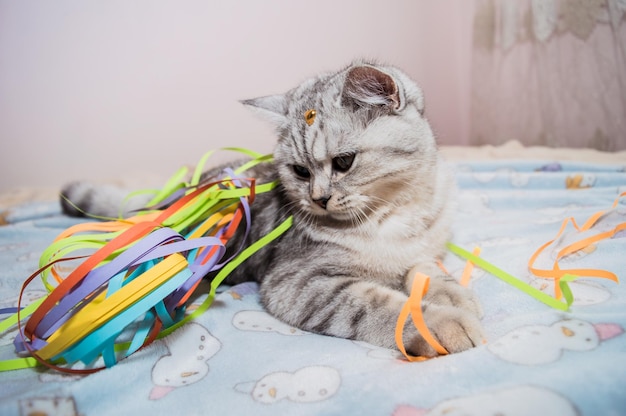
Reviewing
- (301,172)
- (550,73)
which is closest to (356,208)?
(301,172)

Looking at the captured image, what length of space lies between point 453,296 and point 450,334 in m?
0.21

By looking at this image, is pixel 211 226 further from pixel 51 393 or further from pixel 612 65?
pixel 612 65

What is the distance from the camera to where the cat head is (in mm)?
1085

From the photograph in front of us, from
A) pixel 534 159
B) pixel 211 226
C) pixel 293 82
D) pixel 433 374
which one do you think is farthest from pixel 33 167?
pixel 534 159

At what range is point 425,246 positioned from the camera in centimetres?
123

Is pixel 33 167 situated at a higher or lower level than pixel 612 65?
lower

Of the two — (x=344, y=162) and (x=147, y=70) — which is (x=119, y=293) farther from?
(x=147, y=70)

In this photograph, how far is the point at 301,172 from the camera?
122 centimetres

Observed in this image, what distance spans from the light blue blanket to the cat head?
0.35 m

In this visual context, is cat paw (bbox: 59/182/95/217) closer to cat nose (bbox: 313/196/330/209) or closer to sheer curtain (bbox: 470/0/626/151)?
cat nose (bbox: 313/196/330/209)

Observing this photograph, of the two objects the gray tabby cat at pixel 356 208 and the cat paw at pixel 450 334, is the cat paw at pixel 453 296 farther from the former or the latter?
the cat paw at pixel 450 334

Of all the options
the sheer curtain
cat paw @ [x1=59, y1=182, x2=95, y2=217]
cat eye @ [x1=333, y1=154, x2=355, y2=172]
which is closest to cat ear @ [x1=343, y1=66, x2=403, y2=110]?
cat eye @ [x1=333, y1=154, x2=355, y2=172]

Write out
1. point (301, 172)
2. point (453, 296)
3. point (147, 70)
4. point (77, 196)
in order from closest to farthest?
point (453, 296) < point (301, 172) < point (77, 196) < point (147, 70)

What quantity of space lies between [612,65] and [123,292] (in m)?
2.35
